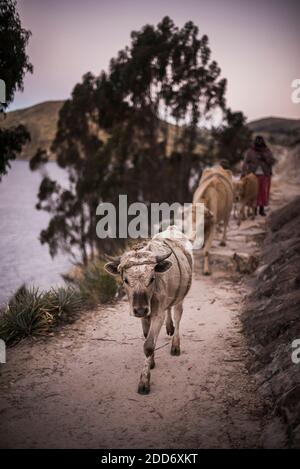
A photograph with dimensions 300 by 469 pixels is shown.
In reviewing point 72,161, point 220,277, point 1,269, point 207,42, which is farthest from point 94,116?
point 220,277

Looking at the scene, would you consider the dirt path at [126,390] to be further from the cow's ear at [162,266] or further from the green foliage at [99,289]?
the cow's ear at [162,266]

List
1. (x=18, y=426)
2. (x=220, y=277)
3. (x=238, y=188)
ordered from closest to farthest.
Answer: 1. (x=18, y=426)
2. (x=220, y=277)
3. (x=238, y=188)

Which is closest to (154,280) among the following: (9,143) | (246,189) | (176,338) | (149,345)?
(149,345)

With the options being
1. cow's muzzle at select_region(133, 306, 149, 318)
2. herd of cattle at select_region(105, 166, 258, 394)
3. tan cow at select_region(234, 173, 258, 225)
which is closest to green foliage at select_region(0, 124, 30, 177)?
herd of cattle at select_region(105, 166, 258, 394)

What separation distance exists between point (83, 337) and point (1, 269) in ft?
23.5

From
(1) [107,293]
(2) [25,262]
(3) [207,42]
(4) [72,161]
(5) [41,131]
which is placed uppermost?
(3) [207,42]

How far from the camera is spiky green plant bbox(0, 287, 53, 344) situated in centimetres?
590

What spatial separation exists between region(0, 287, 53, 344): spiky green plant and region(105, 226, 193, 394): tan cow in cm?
221

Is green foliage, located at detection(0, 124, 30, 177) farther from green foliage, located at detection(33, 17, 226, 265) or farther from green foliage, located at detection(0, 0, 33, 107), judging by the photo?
green foliage, located at detection(33, 17, 226, 265)

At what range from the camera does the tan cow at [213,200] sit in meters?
8.42

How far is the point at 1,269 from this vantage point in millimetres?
12125

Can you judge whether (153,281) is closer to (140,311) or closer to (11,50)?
(140,311)

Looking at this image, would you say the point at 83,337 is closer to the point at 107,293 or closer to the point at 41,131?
the point at 107,293

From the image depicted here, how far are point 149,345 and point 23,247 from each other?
1455 centimetres
